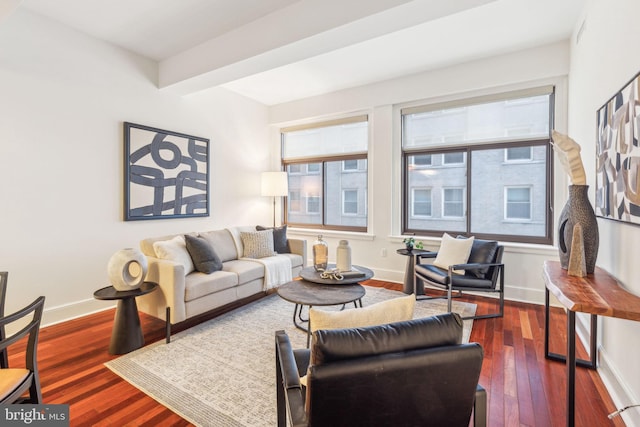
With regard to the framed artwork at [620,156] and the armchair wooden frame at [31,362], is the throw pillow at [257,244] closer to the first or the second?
the armchair wooden frame at [31,362]

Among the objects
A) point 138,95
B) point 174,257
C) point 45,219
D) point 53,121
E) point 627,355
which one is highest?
point 138,95

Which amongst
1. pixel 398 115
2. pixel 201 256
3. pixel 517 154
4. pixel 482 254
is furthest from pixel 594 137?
pixel 201 256

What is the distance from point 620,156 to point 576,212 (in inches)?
15.3

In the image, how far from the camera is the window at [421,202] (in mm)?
4352

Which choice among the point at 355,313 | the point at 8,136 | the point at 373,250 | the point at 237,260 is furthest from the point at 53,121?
the point at 373,250

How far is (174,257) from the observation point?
2.92 meters

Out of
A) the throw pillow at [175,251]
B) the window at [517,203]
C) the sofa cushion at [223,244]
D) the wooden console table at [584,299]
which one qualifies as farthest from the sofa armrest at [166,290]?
the window at [517,203]

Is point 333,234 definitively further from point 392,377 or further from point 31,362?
point 392,377

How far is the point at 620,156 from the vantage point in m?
1.80

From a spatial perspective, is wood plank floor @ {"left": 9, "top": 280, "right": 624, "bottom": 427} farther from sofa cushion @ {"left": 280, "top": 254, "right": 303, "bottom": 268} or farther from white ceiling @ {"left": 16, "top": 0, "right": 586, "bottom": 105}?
white ceiling @ {"left": 16, "top": 0, "right": 586, "bottom": 105}

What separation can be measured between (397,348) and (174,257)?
2.55m

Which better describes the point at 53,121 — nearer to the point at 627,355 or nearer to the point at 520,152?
the point at 627,355

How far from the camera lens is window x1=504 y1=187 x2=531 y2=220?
3.67 m

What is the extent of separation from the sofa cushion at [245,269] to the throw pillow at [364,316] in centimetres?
215
